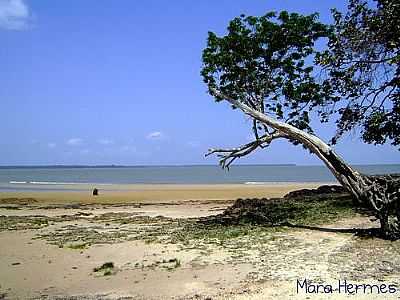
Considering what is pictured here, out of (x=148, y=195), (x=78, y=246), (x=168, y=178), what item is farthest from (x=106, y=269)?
(x=168, y=178)

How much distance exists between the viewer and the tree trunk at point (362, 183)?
423 inches

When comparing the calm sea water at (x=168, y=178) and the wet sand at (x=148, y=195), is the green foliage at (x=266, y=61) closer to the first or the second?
the wet sand at (x=148, y=195)

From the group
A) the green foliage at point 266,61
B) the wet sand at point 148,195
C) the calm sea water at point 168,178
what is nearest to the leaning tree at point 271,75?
the green foliage at point 266,61

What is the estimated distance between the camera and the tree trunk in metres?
10.8

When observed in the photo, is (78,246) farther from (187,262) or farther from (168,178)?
(168,178)

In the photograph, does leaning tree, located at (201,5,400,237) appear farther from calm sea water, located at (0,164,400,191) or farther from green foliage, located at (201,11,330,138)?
calm sea water, located at (0,164,400,191)

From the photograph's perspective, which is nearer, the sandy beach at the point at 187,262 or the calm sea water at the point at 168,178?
the sandy beach at the point at 187,262

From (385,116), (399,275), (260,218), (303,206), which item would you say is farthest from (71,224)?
(399,275)

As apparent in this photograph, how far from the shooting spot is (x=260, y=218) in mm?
15367

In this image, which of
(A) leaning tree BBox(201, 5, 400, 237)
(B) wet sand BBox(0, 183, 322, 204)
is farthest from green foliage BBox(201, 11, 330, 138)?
(B) wet sand BBox(0, 183, 322, 204)

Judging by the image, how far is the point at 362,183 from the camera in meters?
11.5

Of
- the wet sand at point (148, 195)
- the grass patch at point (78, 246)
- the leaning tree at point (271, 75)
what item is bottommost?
the grass patch at point (78, 246)

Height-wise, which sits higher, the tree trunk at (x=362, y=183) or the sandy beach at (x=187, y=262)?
the tree trunk at (x=362, y=183)

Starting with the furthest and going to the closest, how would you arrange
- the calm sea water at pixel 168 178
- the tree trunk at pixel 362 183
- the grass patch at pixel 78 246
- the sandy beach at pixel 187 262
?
the calm sea water at pixel 168 178 → the grass patch at pixel 78 246 → the tree trunk at pixel 362 183 → the sandy beach at pixel 187 262
